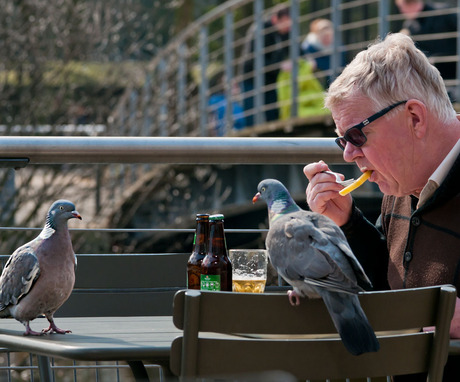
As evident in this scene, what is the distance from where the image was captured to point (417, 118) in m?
2.76

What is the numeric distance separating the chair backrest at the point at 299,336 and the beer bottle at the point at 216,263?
0.44 metres

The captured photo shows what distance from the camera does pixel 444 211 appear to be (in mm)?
2641

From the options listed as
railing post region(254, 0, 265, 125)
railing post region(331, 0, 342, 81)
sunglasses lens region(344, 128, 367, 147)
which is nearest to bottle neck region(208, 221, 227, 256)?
sunglasses lens region(344, 128, 367, 147)

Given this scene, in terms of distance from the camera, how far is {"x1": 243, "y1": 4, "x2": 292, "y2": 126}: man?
1280 cm

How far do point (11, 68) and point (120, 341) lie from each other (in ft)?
30.9

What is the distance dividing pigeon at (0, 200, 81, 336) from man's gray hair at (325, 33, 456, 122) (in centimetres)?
89

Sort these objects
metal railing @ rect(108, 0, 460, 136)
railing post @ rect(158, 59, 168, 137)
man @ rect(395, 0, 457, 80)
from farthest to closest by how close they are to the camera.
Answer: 1. railing post @ rect(158, 59, 168, 137)
2. metal railing @ rect(108, 0, 460, 136)
3. man @ rect(395, 0, 457, 80)

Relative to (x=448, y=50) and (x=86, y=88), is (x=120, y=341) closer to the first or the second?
(x=448, y=50)

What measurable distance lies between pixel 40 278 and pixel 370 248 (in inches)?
39.2

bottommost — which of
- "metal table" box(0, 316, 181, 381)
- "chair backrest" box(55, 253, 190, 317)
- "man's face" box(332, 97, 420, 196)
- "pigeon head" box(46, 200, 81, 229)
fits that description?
"metal table" box(0, 316, 181, 381)

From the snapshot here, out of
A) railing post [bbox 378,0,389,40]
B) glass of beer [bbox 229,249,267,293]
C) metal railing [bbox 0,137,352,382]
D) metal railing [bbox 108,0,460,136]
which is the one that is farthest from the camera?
metal railing [bbox 108,0,460,136]

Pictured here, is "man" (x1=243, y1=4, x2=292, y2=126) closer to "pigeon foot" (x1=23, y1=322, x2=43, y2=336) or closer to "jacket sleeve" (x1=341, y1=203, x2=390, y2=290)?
"jacket sleeve" (x1=341, y1=203, x2=390, y2=290)

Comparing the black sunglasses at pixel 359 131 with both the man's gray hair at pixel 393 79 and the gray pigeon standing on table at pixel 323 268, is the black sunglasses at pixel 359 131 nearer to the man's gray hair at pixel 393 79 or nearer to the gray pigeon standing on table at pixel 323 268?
the man's gray hair at pixel 393 79

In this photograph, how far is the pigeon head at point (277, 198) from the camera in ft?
8.23
